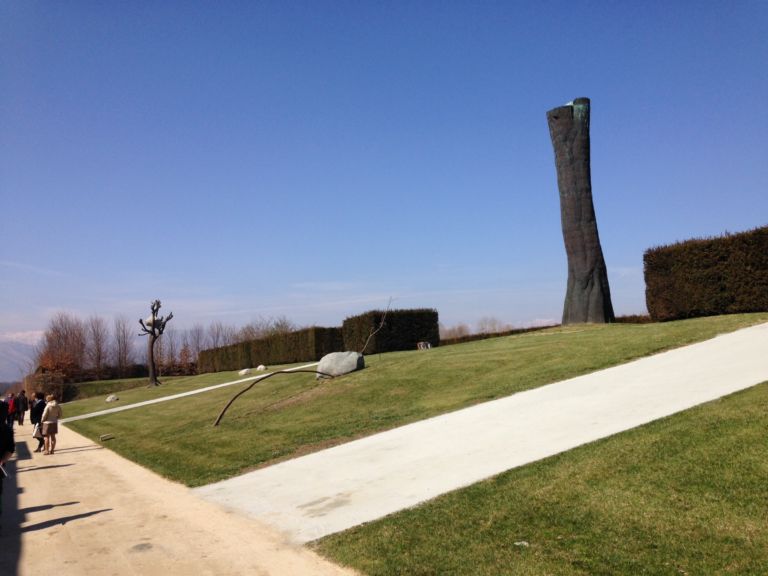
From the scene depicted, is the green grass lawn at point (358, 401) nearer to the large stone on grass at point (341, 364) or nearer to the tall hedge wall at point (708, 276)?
the large stone on grass at point (341, 364)

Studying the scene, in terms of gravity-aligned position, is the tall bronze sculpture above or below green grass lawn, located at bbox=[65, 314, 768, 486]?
above

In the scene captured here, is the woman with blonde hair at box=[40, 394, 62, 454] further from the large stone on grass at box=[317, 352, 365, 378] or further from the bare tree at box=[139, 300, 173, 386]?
the bare tree at box=[139, 300, 173, 386]

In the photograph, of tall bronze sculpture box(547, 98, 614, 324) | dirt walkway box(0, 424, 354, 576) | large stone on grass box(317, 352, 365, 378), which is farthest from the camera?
tall bronze sculpture box(547, 98, 614, 324)

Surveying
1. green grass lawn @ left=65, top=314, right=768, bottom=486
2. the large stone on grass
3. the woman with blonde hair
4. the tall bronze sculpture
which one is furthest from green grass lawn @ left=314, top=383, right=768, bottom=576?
the tall bronze sculpture

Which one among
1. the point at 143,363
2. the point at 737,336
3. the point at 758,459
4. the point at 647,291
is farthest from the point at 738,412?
the point at 143,363

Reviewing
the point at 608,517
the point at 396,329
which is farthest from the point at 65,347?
the point at 608,517

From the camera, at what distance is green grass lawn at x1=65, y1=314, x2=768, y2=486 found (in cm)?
1119

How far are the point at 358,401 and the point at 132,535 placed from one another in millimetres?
7605

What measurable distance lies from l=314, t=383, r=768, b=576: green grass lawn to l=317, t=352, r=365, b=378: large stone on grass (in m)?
11.3

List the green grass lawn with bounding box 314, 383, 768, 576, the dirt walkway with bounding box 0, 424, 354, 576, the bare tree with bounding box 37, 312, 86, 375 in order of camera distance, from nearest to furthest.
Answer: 1. the green grass lawn with bounding box 314, 383, 768, 576
2. the dirt walkway with bounding box 0, 424, 354, 576
3. the bare tree with bounding box 37, 312, 86, 375

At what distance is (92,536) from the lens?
696 centimetres

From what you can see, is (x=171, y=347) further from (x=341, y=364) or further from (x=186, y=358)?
(x=341, y=364)

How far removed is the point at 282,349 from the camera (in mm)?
39219

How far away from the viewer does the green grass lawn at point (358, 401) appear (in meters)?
11.2
